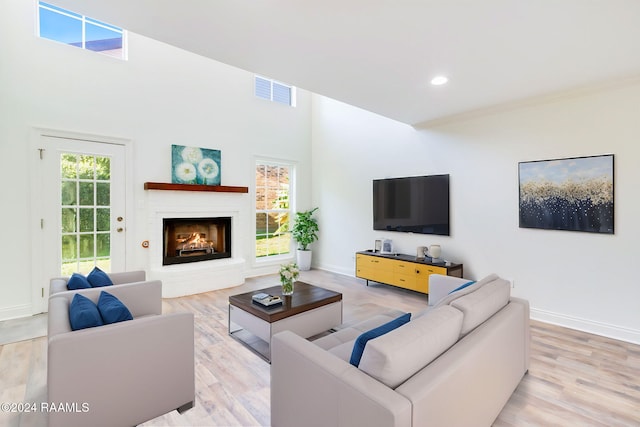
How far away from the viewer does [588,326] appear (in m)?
3.29

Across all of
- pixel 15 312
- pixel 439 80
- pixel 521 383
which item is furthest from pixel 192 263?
pixel 521 383

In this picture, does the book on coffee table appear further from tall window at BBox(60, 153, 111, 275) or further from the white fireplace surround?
tall window at BBox(60, 153, 111, 275)

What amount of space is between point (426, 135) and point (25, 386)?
5070 millimetres

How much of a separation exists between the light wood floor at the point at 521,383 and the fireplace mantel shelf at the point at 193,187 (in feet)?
7.12

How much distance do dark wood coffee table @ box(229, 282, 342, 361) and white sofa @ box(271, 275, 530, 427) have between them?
74 cm

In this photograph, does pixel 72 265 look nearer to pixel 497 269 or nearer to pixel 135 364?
pixel 135 364

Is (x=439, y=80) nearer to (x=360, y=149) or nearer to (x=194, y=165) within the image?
(x=360, y=149)

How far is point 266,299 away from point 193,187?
8.91ft

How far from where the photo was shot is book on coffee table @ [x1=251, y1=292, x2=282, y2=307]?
285cm

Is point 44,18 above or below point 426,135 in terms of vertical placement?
above

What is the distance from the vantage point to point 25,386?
226 cm

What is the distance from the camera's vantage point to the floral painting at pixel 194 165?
4.83m

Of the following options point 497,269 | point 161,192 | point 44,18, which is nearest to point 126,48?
point 44,18

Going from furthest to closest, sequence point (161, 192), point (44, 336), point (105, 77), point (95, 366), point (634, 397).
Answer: point (161, 192), point (105, 77), point (44, 336), point (634, 397), point (95, 366)
